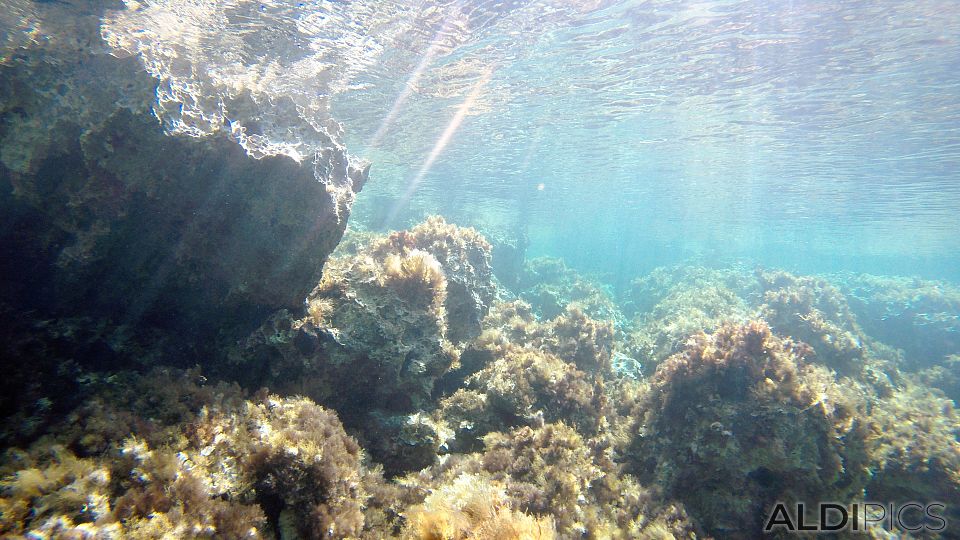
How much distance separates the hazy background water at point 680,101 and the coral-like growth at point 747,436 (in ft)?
32.7

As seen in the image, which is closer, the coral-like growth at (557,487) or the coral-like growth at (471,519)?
the coral-like growth at (471,519)

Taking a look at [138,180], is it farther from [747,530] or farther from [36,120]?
[747,530]

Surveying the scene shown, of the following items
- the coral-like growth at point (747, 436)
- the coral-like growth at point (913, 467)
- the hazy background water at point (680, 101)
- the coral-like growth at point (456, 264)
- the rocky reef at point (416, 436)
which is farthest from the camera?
the hazy background water at point (680, 101)

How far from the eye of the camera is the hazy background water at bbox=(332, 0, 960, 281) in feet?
35.9

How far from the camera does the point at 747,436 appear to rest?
517 cm

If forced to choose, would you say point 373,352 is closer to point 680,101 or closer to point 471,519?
point 471,519

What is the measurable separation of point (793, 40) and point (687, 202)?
34873 mm

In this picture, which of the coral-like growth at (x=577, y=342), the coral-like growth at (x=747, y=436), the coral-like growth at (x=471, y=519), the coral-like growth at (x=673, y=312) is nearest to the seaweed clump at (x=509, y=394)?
the coral-like growth at (x=747, y=436)

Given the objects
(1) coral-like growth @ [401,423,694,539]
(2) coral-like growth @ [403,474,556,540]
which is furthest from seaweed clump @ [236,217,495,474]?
(2) coral-like growth @ [403,474,556,540]

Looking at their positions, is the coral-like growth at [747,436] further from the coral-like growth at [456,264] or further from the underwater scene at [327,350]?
the coral-like growth at [456,264]

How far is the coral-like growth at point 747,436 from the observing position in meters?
4.93

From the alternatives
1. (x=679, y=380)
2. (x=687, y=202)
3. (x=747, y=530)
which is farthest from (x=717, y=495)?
(x=687, y=202)

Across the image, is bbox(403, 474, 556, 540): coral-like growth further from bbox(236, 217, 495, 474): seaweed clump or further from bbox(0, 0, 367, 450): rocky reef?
bbox(0, 0, 367, 450): rocky reef

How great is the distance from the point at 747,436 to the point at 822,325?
11635mm
